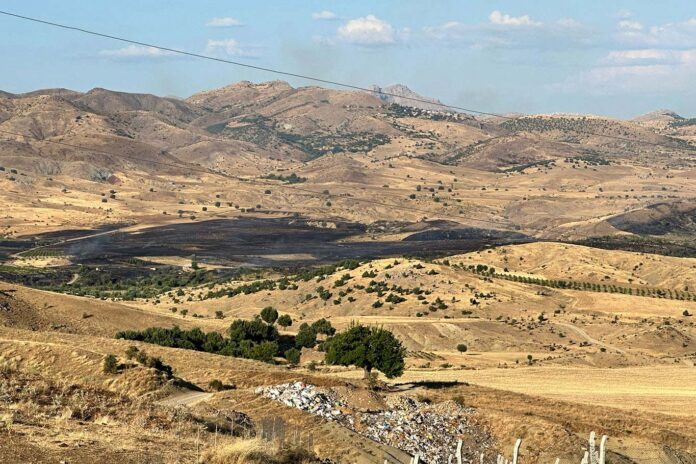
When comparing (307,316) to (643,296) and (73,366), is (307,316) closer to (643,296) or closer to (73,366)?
(643,296)

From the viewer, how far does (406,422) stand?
132ft

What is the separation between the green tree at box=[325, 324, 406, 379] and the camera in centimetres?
6125

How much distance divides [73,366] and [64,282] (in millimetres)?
119778

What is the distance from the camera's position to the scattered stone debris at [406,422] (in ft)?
124

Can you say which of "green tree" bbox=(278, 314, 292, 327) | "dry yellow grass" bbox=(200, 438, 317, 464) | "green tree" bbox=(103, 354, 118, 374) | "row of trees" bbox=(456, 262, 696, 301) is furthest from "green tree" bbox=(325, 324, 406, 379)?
"row of trees" bbox=(456, 262, 696, 301)

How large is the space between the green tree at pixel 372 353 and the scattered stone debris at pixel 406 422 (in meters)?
16.8

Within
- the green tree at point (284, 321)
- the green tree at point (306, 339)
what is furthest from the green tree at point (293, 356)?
the green tree at point (284, 321)

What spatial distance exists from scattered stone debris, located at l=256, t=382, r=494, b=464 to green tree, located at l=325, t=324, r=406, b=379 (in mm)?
16845

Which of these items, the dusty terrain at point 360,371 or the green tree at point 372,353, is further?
the green tree at point 372,353

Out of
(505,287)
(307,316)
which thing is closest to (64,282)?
(307,316)

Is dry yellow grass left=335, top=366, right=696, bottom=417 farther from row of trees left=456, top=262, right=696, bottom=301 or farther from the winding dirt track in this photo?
row of trees left=456, top=262, right=696, bottom=301

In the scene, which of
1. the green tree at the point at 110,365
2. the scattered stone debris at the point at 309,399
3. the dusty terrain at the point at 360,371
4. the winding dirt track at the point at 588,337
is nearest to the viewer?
the dusty terrain at the point at 360,371

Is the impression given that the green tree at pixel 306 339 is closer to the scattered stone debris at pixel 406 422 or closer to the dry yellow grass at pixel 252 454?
the scattered stone debris at pixel 406 422

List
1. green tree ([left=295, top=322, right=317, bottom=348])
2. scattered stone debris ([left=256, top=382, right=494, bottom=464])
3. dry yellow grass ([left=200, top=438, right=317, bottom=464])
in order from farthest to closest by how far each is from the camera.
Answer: green tree ([left=295, top=322, right=317, bottom=348]) → scattered stone debris ([left=256, top=382, right=494, bottom=464]) → dry yellow grass ([left=200, top=438, right=317, bottom=464])
